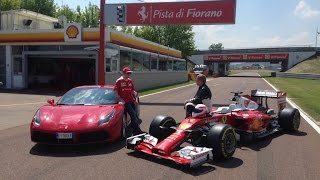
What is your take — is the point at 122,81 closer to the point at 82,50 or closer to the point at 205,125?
the point at 205,125

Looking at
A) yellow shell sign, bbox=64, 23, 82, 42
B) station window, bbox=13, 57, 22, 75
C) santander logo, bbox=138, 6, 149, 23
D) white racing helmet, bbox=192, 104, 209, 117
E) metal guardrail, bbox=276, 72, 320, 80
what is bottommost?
metal guardrail, bbox=276, 72, 320, 80

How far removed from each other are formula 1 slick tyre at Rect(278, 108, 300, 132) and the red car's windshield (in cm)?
416

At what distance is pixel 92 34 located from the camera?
26.2 meters

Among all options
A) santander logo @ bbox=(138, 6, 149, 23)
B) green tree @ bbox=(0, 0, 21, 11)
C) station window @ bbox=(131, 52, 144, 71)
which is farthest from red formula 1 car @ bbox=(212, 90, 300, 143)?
green tree @ bbox=(0, 0, 21, 11)

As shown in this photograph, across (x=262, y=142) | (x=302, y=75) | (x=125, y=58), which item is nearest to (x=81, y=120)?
(x=262, y=142)

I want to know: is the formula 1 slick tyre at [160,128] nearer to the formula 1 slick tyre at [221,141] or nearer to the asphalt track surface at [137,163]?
the asphalt track surface at [137,163]

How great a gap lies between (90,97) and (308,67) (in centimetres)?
7221

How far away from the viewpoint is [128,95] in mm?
9836

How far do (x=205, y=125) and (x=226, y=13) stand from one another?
48.2 feet

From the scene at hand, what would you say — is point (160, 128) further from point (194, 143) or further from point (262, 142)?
point (262, 142)

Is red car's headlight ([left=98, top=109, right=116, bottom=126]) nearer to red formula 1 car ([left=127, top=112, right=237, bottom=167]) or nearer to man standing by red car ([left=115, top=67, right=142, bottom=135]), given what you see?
red formula 1 car ([left=127, top=112, right=237, bottom=167])

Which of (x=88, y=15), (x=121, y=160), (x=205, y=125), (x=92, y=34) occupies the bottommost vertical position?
(x=121, y=160)

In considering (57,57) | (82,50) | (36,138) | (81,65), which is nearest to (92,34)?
(82,50)

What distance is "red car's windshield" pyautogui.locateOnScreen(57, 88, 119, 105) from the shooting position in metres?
9.52
